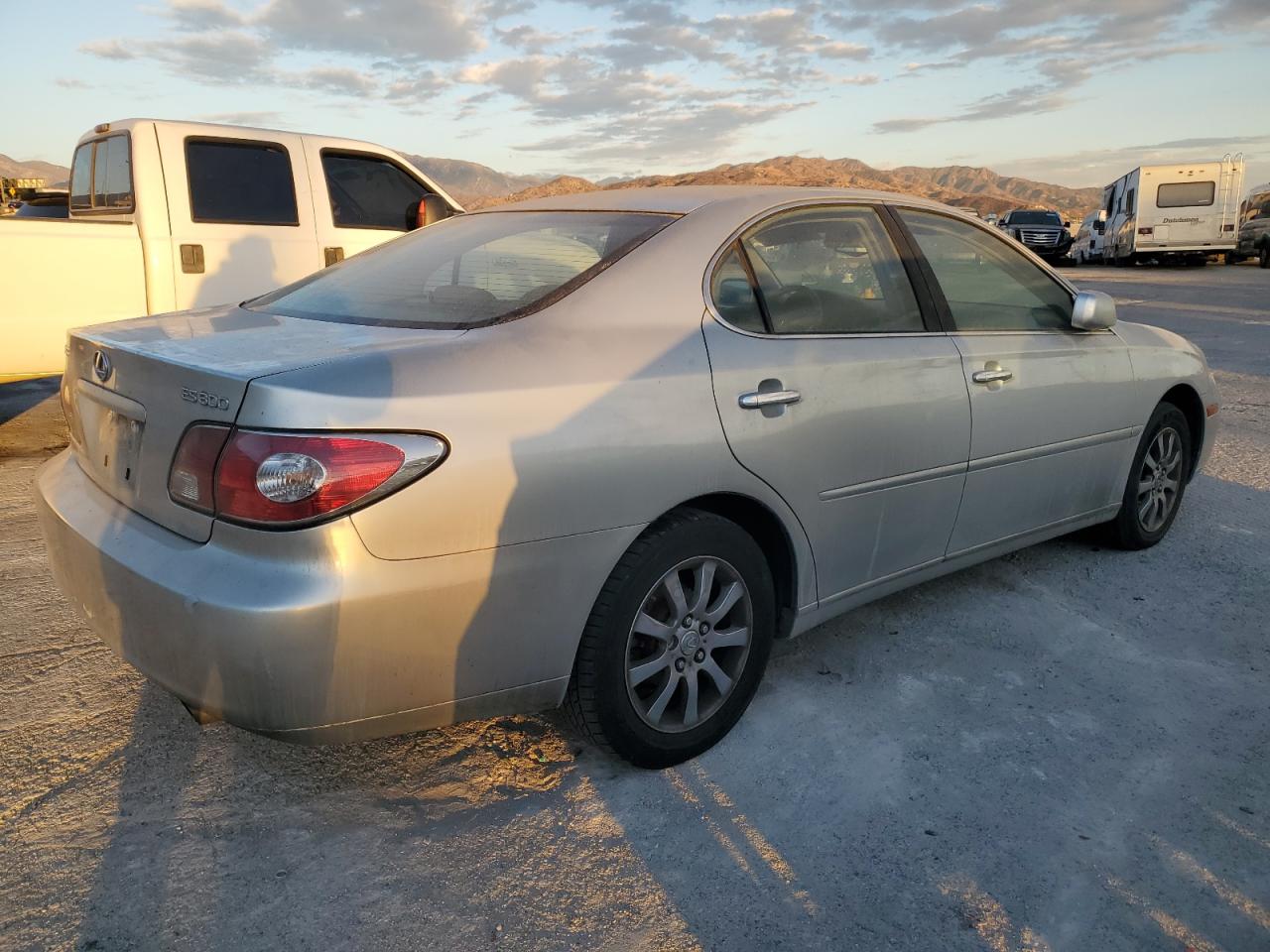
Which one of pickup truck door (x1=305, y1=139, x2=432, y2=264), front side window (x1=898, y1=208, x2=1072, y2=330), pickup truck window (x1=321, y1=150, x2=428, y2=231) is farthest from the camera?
pickup truck window (x1=321, y1=150, x2=428, y2=231)

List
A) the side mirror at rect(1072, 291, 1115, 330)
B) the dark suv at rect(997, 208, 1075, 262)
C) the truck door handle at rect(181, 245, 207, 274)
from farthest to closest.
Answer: the dark suv at rect(997, 208, 1075, 262) → the truck door handle at rect(181, 245, 207, 274) → the side mirror at rect(1072, 291, 1115, 330)

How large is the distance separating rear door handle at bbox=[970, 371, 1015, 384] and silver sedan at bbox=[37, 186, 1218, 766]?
1 cm

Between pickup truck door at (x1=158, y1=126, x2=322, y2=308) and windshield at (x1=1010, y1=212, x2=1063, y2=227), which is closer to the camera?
pickup truck door at (x1=158, y1=126, x2=322, y2=308)

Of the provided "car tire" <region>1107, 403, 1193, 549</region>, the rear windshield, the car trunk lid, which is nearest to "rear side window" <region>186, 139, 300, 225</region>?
the rear windshield

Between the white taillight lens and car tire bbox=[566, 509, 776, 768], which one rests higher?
the white taillight lens

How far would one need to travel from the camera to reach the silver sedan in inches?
84.5

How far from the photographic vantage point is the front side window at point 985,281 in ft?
11.8

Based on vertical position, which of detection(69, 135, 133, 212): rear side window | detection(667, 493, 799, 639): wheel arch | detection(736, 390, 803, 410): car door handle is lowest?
detection(667, 493, 799, 639): wheel arch

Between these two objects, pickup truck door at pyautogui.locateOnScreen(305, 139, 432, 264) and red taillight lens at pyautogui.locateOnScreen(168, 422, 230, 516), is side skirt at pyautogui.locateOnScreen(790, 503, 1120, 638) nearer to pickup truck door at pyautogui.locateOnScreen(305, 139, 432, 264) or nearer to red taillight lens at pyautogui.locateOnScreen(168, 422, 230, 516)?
red taillight lens at pyautogui.locateOnScreen(168, 422, 230, 516)

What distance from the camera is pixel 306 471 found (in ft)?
6.88

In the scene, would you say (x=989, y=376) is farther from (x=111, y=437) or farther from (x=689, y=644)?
(x=111, y=437)

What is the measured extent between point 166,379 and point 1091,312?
321 centimetres

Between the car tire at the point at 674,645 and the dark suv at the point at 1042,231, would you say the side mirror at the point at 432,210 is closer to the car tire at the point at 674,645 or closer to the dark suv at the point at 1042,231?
the car tire at the point at 674,645

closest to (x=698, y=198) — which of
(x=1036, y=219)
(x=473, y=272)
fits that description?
(x=473, y=272)
